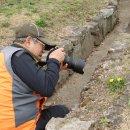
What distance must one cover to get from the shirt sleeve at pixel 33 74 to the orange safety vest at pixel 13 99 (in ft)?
0.20

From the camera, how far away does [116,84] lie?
5.53m

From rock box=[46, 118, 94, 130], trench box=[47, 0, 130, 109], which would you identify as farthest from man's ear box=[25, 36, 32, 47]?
trench box=[47, 0, 130, 109]

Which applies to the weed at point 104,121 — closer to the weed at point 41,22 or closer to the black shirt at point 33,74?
the black shirt at point 33,74

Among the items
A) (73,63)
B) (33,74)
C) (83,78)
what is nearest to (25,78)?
(33,74)

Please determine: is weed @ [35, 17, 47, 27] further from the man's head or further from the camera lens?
the man's head

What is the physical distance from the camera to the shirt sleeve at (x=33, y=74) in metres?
3.82

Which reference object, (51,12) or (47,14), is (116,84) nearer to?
(47,14)

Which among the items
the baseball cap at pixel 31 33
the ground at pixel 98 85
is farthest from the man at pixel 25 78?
the ground at pixel 98 85

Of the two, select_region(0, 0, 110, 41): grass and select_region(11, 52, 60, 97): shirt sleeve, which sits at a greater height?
select_region(11, 52, 60, 97): shirt sleeve

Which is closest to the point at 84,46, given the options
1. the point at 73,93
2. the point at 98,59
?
the point at 98,59

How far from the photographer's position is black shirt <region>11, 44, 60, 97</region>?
382 centimetres

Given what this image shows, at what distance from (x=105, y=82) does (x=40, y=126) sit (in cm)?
183

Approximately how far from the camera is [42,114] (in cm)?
438

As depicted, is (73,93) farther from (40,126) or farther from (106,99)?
(40,126)
